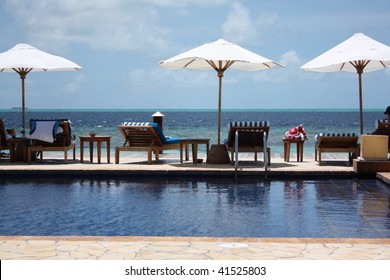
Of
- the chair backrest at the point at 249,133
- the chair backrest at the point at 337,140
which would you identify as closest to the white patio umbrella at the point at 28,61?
the chair backrest at the point at 249,133

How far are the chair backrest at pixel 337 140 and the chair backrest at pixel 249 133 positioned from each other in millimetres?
976

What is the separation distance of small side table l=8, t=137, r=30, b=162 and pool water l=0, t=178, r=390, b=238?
2083 millimetres

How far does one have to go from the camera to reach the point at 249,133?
A: 1163 cm

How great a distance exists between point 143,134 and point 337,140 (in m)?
3.36

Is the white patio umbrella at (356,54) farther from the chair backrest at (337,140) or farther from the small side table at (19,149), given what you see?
the small side table at (19,149)

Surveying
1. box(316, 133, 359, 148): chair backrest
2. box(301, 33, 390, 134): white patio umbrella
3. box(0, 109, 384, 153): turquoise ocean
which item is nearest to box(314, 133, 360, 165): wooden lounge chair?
box(316, 133, 359, 148): chair backrest

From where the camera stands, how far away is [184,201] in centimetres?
849

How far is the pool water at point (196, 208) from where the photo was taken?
263 inches

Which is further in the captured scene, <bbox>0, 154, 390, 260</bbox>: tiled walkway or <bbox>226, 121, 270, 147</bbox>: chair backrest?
<bbox>226, 121, 270, 147</bbox>: chair backrest

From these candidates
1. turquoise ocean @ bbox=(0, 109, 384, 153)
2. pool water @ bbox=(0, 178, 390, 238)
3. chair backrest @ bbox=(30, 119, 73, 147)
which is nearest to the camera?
pool water @ bbox=(0, 178, 390, 238)

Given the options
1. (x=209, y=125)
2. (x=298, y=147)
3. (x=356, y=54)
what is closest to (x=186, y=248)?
(x=356, y=54)

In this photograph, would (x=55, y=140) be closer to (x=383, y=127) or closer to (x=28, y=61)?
(x=28, y=61)

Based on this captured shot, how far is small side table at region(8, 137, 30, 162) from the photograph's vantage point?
41.5ft

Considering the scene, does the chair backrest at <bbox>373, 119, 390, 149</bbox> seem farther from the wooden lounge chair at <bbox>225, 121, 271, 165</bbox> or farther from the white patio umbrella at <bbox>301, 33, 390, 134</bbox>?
the wooden lounge chair at <bbox>225, 121, 271, 165</bbox>
